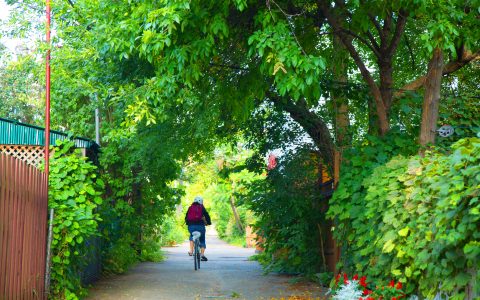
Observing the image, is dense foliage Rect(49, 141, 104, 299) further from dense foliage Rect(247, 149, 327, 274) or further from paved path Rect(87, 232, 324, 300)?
dense foliage Rect(247, 149, 327, 274)

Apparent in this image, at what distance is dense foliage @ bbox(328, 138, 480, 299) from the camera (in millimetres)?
5820

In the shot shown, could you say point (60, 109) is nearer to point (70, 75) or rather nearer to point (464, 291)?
point (70, 75)

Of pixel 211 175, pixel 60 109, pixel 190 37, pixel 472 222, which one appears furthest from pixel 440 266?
pixel 211 175

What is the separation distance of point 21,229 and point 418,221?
4.90 metres

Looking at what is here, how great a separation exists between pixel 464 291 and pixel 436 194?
3.35ft

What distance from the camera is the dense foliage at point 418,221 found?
5820 millimetres

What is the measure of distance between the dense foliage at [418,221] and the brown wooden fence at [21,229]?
4.01m

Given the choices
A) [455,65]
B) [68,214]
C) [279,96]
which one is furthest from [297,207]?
[68,214]

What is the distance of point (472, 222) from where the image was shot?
5656 mm

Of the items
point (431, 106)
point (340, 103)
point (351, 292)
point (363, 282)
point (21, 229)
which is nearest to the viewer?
point (363, 282)

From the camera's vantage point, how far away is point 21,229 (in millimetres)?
9352

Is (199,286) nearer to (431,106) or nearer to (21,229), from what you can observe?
A: (21,229)

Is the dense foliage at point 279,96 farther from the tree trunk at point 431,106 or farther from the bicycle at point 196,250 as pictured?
the bicycle at point 196,250

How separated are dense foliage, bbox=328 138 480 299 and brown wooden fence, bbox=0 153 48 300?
4.01m
